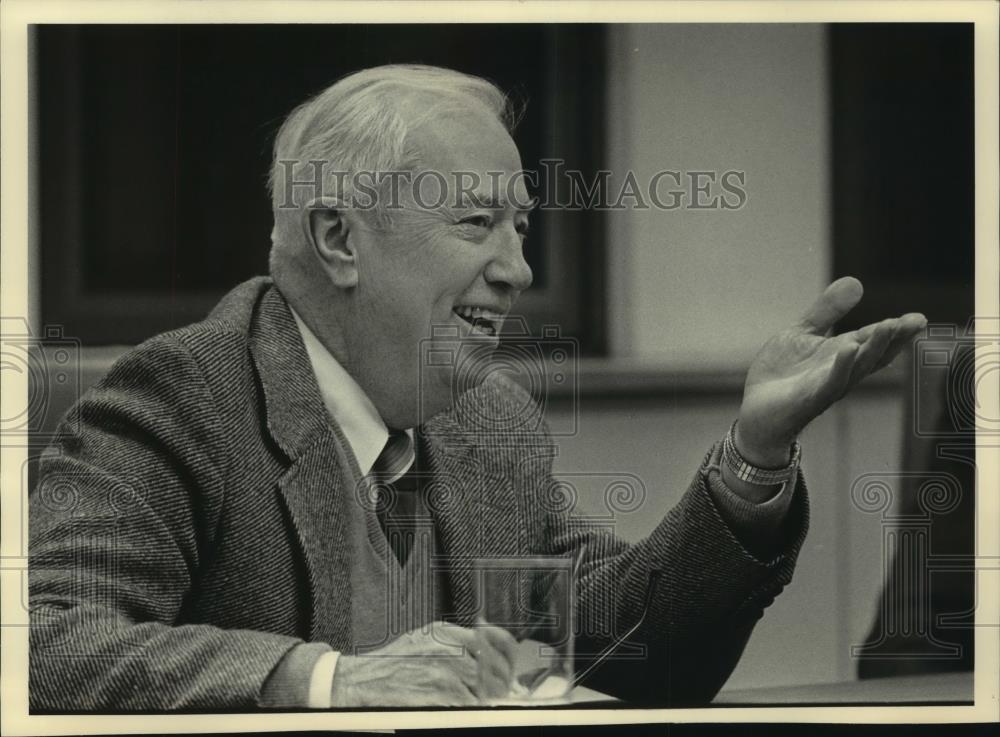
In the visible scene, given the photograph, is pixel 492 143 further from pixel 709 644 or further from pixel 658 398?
pixel 709 644

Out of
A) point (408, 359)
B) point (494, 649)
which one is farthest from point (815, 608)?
point (408, 359)

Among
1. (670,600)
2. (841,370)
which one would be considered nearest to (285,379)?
(670,600)

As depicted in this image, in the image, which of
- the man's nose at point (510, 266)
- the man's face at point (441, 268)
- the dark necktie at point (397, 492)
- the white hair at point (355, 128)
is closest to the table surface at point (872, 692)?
the dark necktie at point (397, 492)

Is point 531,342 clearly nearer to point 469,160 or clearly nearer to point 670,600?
point 469,160

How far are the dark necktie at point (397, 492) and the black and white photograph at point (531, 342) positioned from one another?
0.05 ft

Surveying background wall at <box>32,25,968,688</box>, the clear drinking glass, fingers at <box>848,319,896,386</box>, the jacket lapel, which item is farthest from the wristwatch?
the jacket lapel

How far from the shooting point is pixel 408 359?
17.0ft

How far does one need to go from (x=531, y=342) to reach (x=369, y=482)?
29.0 inches

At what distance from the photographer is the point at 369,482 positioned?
16.9 ft

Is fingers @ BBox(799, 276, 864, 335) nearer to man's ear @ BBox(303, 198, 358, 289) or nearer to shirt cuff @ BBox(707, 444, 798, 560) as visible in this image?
shirt cuff @ BBox(707, 444, 798, 560)

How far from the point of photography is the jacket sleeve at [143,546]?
16.0 feet

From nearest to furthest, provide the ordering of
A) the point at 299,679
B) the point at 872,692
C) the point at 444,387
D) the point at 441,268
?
the point at 299,679 < the point at 441,268 < the point at 444,387 < the point at 872,692

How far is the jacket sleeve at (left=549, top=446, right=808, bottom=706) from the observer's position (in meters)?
5.14

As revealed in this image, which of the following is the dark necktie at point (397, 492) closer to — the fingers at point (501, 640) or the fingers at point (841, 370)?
the fingers at point (501, 640)
